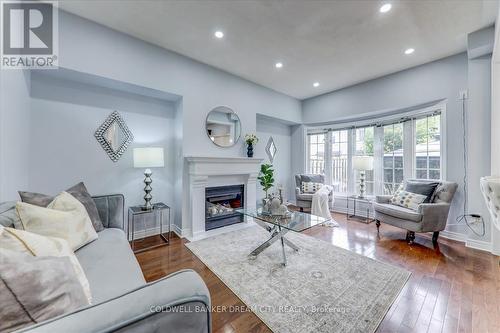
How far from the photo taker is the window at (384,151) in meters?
3.62

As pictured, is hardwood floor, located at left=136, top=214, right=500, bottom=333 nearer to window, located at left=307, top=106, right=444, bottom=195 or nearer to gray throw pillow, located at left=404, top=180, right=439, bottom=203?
gray throw pillow, located at left=404, top=180, right=439, bottom=203

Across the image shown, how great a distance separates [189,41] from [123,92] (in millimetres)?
1265

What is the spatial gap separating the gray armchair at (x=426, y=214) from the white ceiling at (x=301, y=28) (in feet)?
6.92

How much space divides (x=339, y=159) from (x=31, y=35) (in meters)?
5.60

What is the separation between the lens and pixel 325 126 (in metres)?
5.33

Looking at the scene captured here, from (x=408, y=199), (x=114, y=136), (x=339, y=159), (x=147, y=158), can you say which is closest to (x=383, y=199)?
(x=408, y=199)

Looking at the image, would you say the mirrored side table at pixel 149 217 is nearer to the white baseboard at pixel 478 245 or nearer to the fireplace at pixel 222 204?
the fireplace at pixel 222 204

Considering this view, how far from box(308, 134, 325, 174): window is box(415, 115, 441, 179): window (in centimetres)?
199

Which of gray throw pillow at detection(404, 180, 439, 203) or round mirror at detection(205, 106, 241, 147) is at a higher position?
round mirror at detection(205, 106, 241, 147)

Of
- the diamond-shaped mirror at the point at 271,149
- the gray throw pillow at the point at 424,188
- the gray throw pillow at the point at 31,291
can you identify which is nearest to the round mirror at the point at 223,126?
the diamond-shaped mirror at the point at 271,149

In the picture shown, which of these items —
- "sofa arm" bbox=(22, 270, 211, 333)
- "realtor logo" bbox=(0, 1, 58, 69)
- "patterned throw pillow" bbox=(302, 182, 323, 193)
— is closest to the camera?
"sofa arm" bbox=(22, 270, 211, 333)

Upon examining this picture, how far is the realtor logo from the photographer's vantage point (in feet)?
6.23

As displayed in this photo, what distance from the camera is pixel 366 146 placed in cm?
460

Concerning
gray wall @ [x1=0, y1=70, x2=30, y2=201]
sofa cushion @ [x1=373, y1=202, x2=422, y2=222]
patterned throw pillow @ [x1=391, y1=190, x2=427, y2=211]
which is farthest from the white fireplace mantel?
patterned throw pillow @ [x1=391, y1=190, x2=427, y2=211]
